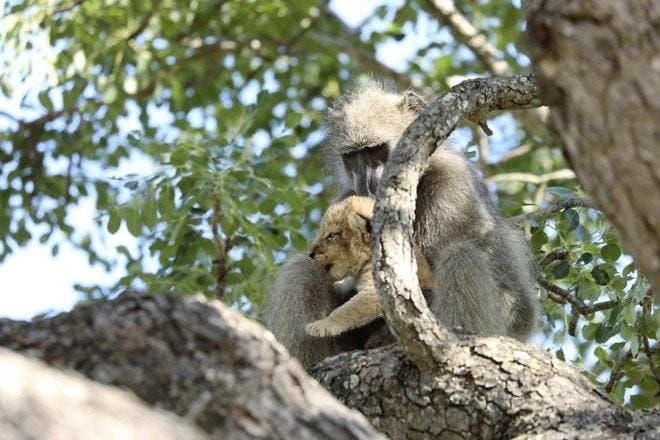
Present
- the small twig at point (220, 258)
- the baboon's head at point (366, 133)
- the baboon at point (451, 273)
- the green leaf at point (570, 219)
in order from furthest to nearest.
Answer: the baboon's head at point (366, 133) < the small twig at point (220, 258) < the baboon at point (451, 273) < the green leaf at point (570, 219)

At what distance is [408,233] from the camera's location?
162 inches

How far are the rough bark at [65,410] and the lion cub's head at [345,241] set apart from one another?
13.1 feet

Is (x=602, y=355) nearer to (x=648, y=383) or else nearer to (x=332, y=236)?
(x=648, y=383)

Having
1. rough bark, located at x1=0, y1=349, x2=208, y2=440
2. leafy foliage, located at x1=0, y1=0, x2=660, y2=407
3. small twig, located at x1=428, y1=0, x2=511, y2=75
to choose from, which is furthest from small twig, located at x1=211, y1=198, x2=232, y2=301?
small twig, located at x1=428, y1=0, x2=511, y2=75

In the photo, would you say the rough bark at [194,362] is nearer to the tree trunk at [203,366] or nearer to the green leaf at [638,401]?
the tree trunk at [203,366]

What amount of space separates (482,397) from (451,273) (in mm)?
2197

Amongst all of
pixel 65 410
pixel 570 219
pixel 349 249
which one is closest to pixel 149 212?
pixel 349 249

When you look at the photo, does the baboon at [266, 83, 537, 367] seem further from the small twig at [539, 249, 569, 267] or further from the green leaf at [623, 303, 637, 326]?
the green leaf at [623, 303, 637, 326]

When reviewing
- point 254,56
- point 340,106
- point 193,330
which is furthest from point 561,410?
point 254,56

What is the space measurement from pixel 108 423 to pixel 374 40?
1059 cm

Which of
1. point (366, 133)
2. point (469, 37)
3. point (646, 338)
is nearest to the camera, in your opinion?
point (646, 338)

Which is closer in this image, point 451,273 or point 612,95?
point 612,95

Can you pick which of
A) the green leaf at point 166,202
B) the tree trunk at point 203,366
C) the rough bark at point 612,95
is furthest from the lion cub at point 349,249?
the rough bark at point 612,95

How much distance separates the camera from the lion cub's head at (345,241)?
662 centimetres
